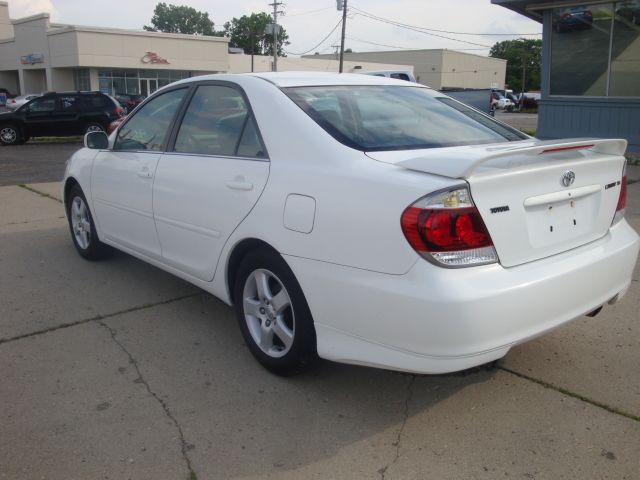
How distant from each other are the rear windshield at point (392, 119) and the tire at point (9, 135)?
17630mm

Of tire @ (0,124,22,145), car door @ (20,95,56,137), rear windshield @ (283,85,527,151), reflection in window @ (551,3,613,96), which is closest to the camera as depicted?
rear windshield @ (283,85,527,151)

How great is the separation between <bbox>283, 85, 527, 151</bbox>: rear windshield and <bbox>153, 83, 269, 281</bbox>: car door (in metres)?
0.40

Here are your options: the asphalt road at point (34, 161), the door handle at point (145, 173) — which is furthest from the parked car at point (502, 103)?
the door handle at point (145, 173)

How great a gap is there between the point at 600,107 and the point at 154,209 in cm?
1160

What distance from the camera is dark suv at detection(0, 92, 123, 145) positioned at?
18516 millimetres

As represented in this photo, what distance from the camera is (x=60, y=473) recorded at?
2.59m

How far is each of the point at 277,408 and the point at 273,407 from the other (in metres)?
0.02

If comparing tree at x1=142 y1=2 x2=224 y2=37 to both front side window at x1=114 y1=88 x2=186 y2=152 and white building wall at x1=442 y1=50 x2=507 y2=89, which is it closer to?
white building wall at x1=442 y1=50 x2=507 y2=89

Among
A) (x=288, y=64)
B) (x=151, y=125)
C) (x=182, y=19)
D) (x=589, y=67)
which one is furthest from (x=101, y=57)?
(x=182, y=19)

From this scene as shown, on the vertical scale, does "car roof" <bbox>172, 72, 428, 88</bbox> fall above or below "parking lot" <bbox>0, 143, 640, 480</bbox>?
above

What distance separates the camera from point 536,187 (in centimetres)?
271

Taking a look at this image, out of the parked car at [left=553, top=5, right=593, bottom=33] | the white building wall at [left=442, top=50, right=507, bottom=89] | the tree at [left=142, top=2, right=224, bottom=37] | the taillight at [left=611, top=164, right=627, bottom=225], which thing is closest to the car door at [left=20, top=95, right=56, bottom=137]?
the parked car at [left=553, top=5, right=593, bottom=33]

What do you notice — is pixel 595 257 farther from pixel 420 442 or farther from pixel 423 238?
pixel 420 442

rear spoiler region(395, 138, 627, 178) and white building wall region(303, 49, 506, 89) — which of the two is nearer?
rear spoiler region(395, 138, 627, 178)
